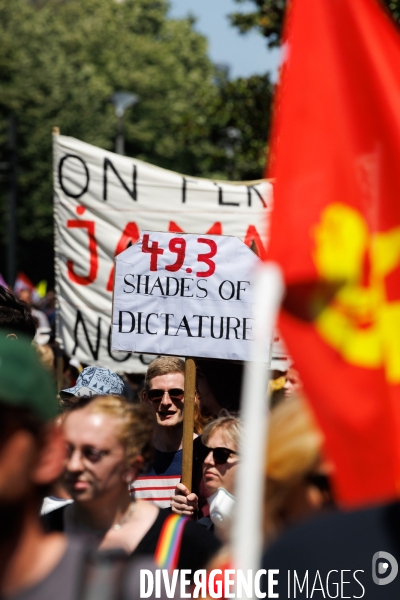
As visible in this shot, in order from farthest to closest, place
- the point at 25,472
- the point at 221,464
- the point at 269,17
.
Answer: the point at 269,17 → the point at 221,464 → the point at 25,472

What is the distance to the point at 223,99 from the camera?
44.9 ft

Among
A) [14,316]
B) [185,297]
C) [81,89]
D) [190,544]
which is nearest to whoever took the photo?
[190,544]

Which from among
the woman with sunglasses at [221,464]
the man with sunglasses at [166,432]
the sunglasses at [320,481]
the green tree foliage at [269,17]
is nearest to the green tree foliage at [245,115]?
the green tree foliage at [269,17]

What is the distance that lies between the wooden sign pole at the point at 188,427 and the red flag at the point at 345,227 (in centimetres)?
207

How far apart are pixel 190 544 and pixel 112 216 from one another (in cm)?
452

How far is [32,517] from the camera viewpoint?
1798 mm

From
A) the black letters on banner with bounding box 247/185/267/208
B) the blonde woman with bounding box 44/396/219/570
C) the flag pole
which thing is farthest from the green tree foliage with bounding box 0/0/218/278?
the flag pole

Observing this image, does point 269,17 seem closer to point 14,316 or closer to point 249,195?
point 249,195

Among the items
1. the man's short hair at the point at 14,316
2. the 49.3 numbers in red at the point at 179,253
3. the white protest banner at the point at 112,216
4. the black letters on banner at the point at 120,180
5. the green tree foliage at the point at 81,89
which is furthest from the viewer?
the green tree foliage at the point at 81,89

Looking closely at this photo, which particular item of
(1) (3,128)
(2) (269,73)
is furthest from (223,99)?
(1) (3,128)

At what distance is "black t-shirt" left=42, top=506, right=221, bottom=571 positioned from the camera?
2412 mm

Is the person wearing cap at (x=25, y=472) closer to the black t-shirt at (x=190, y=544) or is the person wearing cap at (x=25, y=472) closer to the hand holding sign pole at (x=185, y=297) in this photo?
the black t-shirt at (x=190, y=544)

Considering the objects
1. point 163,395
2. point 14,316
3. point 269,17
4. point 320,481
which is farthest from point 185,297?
point 269,17

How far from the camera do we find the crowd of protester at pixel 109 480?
1.76 meters
